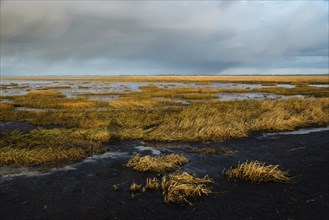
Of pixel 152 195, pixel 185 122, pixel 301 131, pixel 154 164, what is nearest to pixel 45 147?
pixel 154 164

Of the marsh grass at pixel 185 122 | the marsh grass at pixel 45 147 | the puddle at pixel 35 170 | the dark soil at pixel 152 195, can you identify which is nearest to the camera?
the dark soil at pixel 152 195

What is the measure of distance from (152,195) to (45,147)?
7682 millimetres

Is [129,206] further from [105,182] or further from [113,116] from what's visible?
[113,116]

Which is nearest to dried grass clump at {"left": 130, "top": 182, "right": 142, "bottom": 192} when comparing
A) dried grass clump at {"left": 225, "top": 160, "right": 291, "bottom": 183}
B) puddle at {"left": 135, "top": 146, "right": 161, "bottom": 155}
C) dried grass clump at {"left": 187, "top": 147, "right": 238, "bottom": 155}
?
dried grass clump at {"left": 225, "top": 160, "right": 291, "bottom": 183}

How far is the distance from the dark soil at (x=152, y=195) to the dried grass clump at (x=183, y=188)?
26cm

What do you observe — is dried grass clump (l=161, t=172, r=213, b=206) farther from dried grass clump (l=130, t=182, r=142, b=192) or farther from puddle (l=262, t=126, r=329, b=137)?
puddle (l=262, t=126, r=329, b=137)

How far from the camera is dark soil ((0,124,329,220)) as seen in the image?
31.1 feet

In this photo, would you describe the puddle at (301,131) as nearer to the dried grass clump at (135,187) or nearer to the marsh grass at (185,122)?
the marsh grass at (185,122)

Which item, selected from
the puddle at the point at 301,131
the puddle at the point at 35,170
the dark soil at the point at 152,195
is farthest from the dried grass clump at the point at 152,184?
the puddle at the point at 301,131

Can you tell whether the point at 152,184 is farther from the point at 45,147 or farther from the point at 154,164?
the point at 45,147

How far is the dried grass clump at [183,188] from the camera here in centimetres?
1023

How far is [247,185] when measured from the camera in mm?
11836

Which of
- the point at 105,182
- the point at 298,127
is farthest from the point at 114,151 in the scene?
the point at 298,127

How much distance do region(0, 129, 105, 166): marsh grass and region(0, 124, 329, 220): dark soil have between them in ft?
3.80
